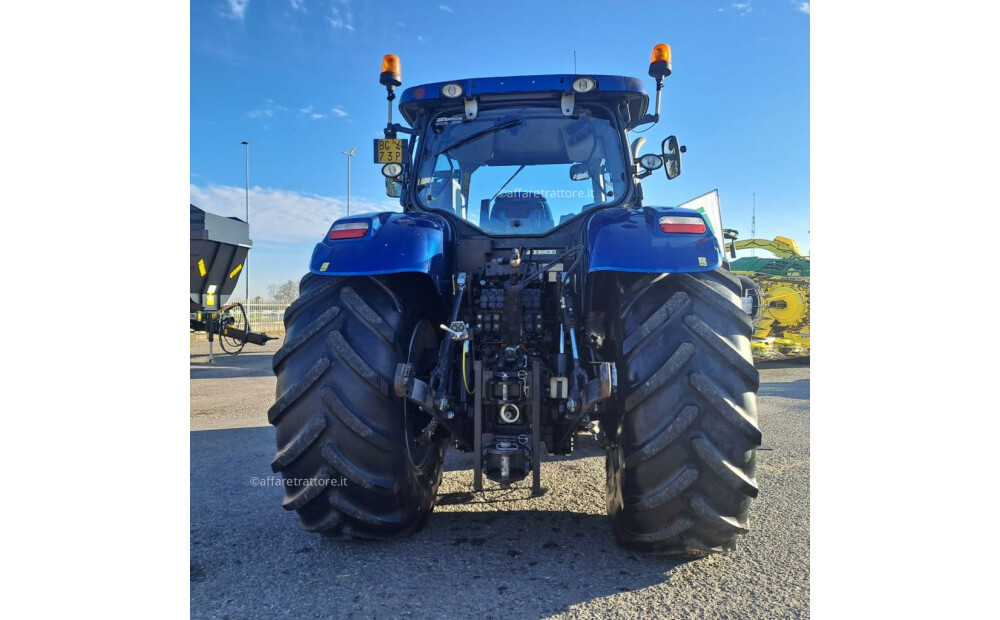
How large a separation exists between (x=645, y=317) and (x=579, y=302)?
0.56m

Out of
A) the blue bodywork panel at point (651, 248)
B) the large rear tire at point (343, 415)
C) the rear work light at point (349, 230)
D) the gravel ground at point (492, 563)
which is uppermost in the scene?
the rear work light at point (349, 230)

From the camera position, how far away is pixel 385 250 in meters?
2.55

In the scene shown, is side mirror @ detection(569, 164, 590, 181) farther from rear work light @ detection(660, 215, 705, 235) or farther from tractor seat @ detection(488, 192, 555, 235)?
rear work light @ detection(660, 215, 705, 235)

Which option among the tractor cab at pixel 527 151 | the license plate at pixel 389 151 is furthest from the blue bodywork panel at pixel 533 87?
the license plate at pixel 389 151

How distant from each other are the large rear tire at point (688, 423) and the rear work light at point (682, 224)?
0.23 meters

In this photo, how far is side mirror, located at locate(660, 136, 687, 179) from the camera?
349cm

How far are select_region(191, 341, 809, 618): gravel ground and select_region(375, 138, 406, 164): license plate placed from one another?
205 centimetres

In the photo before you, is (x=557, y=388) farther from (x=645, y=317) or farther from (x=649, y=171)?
(x=649, y=171)


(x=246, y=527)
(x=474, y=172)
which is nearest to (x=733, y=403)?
(x=474, y=172)

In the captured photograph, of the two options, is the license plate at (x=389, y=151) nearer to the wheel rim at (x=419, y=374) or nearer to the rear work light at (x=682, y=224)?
the wheel rim at (x=419, y=374)

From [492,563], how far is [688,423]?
41.2 inches

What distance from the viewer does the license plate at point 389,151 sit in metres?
3.53

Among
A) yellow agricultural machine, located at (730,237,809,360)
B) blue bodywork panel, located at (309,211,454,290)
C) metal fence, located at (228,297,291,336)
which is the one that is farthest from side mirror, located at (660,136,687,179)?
metal fence, located at (228,297,291,336)

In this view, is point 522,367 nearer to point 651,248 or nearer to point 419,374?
point 419,374
